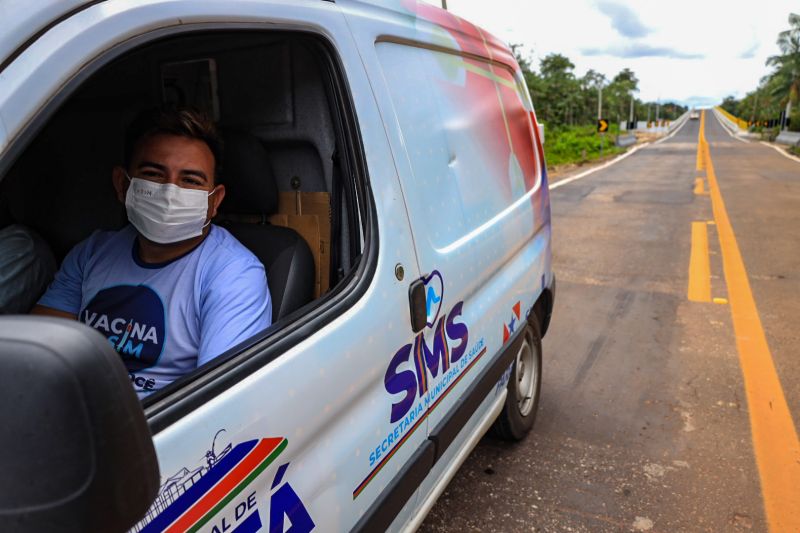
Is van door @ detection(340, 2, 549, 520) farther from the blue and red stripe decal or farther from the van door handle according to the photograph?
the blue and red stripe decal

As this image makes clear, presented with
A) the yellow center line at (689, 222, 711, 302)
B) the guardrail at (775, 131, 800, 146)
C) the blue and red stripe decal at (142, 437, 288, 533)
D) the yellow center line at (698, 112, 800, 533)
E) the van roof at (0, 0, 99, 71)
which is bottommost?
the guardrail at (775, 131, 800, 146)

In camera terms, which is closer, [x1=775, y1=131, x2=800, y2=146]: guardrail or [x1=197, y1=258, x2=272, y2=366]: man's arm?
[x1=197, y1=258, x2=272, y2=366]: man's arm

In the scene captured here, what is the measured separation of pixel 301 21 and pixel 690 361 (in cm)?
368

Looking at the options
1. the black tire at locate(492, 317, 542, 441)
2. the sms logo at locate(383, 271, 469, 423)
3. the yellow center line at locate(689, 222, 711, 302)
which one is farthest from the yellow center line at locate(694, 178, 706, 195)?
the sms logo at locate(383, 271, 469, 423)

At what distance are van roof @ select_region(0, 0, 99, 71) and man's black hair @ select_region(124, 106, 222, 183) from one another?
85cm

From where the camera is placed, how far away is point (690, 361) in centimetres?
421

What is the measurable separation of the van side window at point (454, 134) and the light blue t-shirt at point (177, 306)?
21.8 inches

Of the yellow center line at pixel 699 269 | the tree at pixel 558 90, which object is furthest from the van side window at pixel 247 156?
the tree at pixel 558 90

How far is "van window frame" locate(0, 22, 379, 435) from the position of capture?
1.01 m

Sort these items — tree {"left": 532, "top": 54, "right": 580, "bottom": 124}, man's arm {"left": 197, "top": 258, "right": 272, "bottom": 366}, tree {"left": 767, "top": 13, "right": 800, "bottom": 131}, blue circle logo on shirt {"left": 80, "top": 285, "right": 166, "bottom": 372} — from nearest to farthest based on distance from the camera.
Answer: man's arm {"left": 197, "top": 258, "right": 272, "bottom": 366} < blue circle logo on shirt {"left": 80, "top": 285, "right": 166, "bottom": 372} < tree {"left": 532, "top": 54, "right": 580, "bottom": 124} < tree {"left": 767, "top": 13, "right": 800, "bottom": 131}

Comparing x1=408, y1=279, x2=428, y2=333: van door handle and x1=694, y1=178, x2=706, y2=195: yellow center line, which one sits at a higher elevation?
x1=408, y1=279, x2=428, y2=333: van door handle

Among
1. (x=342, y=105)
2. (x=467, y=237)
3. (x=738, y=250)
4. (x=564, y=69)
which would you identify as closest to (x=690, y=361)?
(x=467, y=237)

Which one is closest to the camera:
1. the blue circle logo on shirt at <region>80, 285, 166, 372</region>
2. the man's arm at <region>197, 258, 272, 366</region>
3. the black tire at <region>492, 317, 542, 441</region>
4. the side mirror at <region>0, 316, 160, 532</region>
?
the side mirror at <region>0, 316, 160, 532</region>

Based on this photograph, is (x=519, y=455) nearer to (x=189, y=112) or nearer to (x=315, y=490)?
(x=315, y=490)
